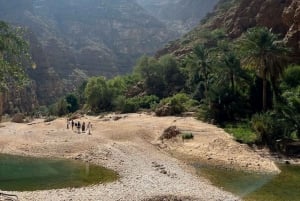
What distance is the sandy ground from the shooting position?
27.5 meters

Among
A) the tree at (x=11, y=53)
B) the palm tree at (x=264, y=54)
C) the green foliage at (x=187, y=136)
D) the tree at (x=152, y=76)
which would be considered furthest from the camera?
the tree at (x=152, y=76)

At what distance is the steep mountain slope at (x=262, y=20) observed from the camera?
7106 centimetres

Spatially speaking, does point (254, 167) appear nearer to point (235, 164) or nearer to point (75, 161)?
point (235, 164)

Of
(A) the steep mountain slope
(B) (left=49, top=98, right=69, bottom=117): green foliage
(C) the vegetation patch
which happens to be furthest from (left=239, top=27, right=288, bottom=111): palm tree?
(B) (left=49, top=98, right=69, bottom=117): green foliage

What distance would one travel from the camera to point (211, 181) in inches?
1243

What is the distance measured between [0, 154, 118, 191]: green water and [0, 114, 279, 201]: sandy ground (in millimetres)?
1569

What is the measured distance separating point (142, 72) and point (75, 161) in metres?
69.2

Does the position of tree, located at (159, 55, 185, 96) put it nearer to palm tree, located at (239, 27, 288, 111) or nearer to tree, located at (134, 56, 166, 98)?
tree, located at (134, 56, 166, 98)

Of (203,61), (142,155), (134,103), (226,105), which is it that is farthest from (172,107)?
(142,155)

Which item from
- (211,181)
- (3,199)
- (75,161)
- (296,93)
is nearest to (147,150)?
(75,161)

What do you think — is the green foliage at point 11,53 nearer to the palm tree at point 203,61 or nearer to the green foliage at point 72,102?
the palm tree at point 203,61

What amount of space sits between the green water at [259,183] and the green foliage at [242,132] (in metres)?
8.55

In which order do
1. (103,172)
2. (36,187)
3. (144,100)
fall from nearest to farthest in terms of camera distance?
(36,187) → (103,172) → (144,100)

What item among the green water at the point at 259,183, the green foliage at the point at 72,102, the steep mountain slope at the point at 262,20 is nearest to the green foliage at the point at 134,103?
the steep mountain slope at the point at 262,20
